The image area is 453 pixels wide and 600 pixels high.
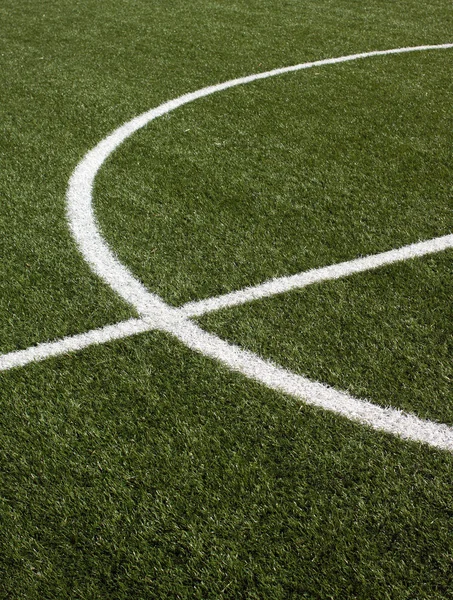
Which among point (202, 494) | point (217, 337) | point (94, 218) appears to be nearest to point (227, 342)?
point (217, 337)

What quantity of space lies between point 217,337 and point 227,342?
0.05 meters

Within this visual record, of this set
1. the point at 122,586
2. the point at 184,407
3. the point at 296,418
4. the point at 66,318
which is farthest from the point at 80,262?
the point at 122,586

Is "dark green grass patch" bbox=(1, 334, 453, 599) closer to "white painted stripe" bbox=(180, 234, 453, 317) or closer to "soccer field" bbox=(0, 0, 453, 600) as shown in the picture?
"soccer field" bbox=(0, 0, 453, 600)

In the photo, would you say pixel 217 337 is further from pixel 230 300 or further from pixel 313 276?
pixel 313 276

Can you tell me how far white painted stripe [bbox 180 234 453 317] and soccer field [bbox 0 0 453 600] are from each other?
0.4 inches

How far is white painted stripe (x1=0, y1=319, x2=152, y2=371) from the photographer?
91.9 inches

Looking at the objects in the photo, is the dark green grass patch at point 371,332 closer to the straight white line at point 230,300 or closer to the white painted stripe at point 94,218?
the straight white line at point 230,300

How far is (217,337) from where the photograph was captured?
2.42m

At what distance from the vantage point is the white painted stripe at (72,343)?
2.33 m

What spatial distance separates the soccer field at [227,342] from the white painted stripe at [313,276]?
0.01m

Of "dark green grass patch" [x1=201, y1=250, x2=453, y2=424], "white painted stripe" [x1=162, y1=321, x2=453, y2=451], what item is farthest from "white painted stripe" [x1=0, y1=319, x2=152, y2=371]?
"dark green grass patch" [x1=201, y1=250, x2=453, y2=424]

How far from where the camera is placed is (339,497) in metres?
1.84

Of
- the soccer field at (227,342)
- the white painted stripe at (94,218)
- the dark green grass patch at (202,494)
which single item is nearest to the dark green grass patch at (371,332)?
the soccer field at (227,342)

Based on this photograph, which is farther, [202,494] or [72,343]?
[72,343]
